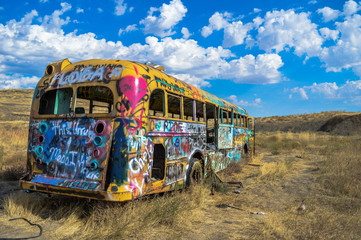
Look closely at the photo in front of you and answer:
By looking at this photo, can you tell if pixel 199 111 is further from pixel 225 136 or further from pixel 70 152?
pixel 70 152

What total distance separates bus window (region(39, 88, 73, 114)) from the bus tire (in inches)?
118

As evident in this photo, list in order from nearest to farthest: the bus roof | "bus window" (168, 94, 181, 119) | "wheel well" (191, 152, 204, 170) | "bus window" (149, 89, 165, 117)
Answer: the bus roof < "bus window" (149, 89, 165, 117) < "bus window" (168, 94, 181, 119) < "wheel well" (191, 152, 204, 170)

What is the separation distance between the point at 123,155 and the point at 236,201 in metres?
3.27

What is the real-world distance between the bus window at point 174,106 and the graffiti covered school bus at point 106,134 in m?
0.03

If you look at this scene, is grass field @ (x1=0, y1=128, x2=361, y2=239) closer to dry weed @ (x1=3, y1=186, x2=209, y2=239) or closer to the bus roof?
dry weed @ (x1=3, y1=186, x2=209, y2=239)

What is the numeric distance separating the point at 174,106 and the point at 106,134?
2.10 m

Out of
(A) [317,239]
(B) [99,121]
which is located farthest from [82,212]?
(A) [317,239]

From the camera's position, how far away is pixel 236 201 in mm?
6016

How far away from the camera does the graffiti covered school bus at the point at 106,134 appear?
13.4 ft

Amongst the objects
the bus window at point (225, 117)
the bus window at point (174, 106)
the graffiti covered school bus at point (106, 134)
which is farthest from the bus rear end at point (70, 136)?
the bus window at point (225, 117)

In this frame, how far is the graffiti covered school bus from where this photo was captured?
4.07m

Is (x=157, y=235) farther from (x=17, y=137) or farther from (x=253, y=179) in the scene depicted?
(x=17, y=137)

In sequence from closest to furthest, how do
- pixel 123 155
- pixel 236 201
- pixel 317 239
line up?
pixel 317 239
pixel 123 155
pixel 236 201

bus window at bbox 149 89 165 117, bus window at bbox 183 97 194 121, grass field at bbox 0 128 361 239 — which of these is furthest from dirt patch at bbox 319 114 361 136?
bus window at bbox 149 89 165 117
